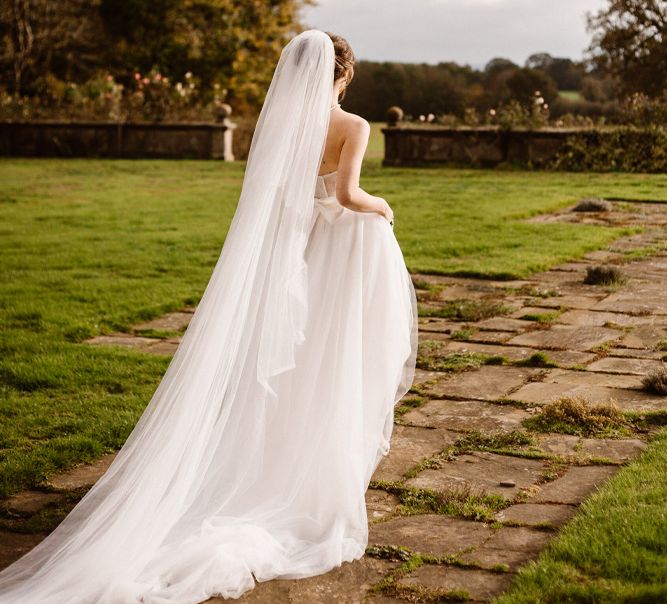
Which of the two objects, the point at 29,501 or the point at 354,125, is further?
the point at 29,501

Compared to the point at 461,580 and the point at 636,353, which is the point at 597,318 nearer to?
the point at 636,353

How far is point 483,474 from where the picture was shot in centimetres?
421

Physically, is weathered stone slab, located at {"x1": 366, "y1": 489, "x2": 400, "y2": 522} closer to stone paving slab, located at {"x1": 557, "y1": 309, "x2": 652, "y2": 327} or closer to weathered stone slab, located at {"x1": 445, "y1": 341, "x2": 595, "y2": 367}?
weathered stone slab, located at {"x1": 445, "y1": 341, "x2": 595, "y2": 367}

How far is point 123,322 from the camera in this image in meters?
7.28

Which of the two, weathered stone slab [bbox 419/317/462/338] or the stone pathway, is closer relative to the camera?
the stone pathway

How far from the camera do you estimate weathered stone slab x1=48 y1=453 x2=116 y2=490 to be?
13.8 feet

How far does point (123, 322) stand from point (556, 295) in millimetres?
3402

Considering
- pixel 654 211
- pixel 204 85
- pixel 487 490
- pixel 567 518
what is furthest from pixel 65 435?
pixel 204 85

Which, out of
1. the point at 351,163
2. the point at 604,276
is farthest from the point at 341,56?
the point at 604,276

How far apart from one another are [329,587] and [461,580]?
0.43m

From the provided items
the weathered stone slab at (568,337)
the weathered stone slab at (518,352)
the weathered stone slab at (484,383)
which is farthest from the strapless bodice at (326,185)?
the weathered stone slab at (568,337)

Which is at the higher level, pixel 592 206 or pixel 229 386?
pixel 592 206

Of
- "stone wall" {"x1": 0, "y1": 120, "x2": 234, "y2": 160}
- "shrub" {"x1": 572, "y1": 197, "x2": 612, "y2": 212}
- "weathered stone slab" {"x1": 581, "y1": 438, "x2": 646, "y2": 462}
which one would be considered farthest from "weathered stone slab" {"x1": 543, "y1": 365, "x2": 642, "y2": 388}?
"stone wall" {"x1": 0, "y1": 120, "x2": 234, "y2": 160}

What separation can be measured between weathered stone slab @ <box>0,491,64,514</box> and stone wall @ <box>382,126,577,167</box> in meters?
15.9
